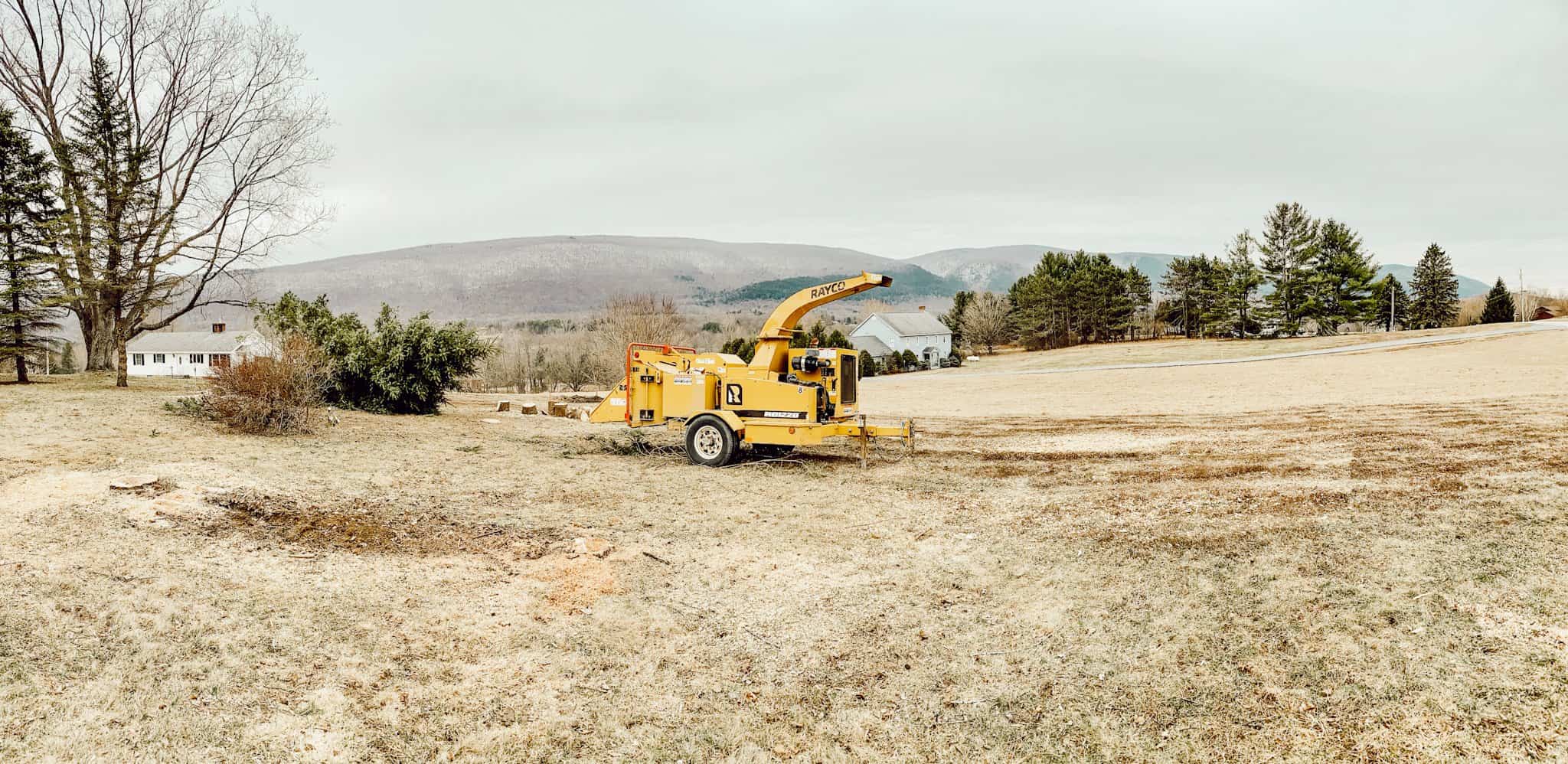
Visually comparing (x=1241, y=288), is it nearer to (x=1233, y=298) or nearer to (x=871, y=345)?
(x=1233, y=298)

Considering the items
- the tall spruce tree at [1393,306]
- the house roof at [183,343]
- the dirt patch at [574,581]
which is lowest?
the dirt patch at [574,581]

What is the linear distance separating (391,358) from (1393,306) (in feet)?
275

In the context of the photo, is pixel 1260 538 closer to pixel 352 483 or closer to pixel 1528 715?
pixel 1528 715

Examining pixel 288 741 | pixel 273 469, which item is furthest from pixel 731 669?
pixel 273 469

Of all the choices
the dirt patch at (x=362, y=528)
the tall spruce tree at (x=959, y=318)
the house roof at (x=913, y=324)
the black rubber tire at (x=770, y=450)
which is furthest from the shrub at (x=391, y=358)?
the tall spruce tree at (x=959, y=318)

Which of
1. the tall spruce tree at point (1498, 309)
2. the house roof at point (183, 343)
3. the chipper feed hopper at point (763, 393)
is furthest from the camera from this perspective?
the house roof at point (183, 343)

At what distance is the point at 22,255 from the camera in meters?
20.8

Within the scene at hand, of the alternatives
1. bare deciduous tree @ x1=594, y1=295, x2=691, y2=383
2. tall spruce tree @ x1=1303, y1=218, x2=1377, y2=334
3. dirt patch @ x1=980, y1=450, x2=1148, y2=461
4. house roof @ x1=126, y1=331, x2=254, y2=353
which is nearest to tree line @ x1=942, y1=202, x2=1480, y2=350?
tall spruce tree @ x1=1303, y1=218, x2=1377, y2=334

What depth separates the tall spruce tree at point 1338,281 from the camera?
62594 mm

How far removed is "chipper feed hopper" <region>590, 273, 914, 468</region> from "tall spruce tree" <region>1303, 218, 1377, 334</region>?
64.7 metres

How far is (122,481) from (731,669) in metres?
7.83

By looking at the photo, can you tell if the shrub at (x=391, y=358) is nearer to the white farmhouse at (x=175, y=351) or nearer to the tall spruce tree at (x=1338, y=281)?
the tall spruce tree at (x=1338, y=281)

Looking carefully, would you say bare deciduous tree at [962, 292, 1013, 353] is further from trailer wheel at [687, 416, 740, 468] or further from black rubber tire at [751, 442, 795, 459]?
trailer wheel at [687, 416, 740, 468]

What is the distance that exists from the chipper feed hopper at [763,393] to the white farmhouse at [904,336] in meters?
64.9
